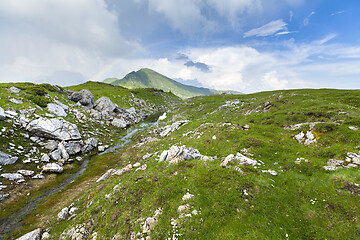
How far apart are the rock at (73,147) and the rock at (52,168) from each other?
23.8ft

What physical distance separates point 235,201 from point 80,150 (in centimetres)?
4338

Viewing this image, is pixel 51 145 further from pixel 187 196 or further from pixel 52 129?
pixel 187 196

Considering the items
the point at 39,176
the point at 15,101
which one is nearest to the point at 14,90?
the point at 15,101

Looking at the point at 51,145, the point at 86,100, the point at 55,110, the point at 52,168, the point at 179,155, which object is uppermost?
the point at 86,100

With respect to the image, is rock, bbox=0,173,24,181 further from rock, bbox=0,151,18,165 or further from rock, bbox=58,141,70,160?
rock, bbox=58,141,70,160

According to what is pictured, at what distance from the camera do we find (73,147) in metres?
37.8

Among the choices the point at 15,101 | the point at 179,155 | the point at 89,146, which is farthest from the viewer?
the point at 15,101

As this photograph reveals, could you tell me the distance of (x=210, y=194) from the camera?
1370cm

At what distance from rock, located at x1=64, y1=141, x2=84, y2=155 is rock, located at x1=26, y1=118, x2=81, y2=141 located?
194 cm

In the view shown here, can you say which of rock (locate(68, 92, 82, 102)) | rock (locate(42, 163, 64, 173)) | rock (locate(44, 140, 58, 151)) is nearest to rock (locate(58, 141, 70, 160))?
rock (locate(44, 140, 58, 151))

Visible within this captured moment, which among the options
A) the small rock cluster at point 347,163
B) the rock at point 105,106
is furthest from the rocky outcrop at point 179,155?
the rock at point 105,106

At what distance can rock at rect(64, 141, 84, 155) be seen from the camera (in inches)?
1435

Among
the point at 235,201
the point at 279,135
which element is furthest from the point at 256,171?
the point at 279,135

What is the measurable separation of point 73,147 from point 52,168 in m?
9.60
